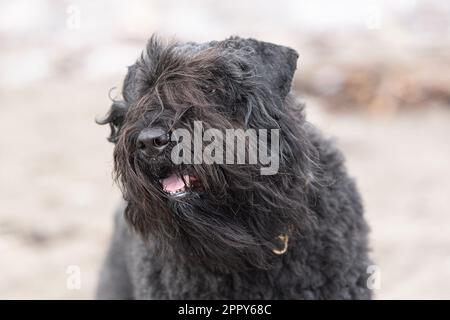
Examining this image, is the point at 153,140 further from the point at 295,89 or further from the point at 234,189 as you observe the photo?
the point at 295,89

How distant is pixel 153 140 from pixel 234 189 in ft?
1.62

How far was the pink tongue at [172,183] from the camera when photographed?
12.3 feet

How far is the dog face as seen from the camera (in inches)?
145

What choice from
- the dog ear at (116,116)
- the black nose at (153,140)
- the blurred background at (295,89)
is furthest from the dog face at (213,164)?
the blurred background at (295,89)

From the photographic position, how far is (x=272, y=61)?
13.0ft

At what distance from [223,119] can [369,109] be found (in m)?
7.83

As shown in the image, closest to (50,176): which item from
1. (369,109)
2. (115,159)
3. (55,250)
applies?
(55,250)

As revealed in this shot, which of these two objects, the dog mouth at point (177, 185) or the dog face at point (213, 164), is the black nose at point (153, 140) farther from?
the dog mouth at point (177, 185)

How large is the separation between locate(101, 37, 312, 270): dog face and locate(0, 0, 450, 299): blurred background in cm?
79

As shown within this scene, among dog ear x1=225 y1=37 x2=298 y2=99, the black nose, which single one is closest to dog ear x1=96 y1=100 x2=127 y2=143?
the black nose

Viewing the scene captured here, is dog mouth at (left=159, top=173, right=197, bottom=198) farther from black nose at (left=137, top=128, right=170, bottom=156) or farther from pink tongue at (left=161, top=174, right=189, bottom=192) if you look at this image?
black nose at (left=137, top=128, right=170, bottom=156)

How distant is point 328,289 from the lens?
430 cm

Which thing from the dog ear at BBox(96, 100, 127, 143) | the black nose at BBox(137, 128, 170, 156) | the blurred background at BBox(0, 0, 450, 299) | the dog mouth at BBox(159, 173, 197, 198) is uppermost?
the blurred background at BBox(0, 0, 450, 299)

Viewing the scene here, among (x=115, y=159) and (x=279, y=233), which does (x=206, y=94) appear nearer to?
(x=115, y=159)
